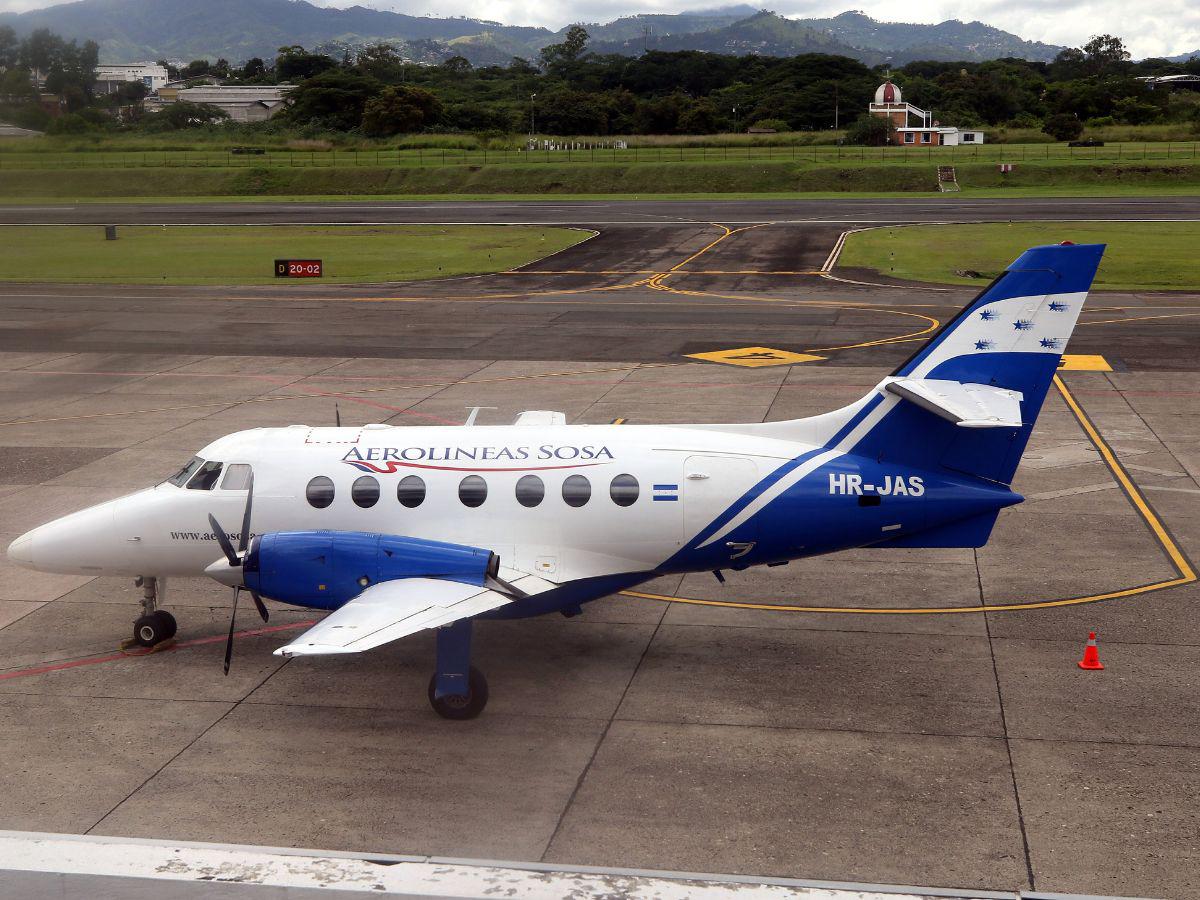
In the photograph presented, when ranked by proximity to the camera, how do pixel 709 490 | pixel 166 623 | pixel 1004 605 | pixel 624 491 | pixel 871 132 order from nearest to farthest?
pixel 709 490 < pixel 624 491 < pixel 166 623 < pixel 1004 605 < pixel 871 132

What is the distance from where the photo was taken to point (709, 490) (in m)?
17.7

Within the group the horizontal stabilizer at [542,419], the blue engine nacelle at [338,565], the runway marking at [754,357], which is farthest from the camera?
the runway marking at [754,357]

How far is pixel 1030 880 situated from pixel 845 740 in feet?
11.5

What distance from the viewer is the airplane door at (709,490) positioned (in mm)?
17641

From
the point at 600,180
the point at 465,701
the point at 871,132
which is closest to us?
the point at 465,701

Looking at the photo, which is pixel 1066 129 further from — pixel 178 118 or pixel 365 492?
pixel 365 492

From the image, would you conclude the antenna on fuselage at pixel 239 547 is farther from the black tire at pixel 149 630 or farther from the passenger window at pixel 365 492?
the black tire at pixel 149 630

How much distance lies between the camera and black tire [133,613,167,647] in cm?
1878

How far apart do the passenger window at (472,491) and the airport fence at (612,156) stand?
96181 mm

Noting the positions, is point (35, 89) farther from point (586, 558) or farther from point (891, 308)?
point (586, 558)

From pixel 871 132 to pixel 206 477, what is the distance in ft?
412

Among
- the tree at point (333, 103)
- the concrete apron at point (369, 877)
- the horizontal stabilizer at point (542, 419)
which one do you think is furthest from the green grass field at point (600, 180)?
the concrete apron at point (369, 877)

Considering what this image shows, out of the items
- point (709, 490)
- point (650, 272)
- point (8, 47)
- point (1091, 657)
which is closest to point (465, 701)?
point (709, 490)

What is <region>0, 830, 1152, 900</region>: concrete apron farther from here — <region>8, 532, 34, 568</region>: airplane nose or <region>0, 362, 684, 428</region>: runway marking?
<region>0, 362, 684, 428</region>: runway marking
